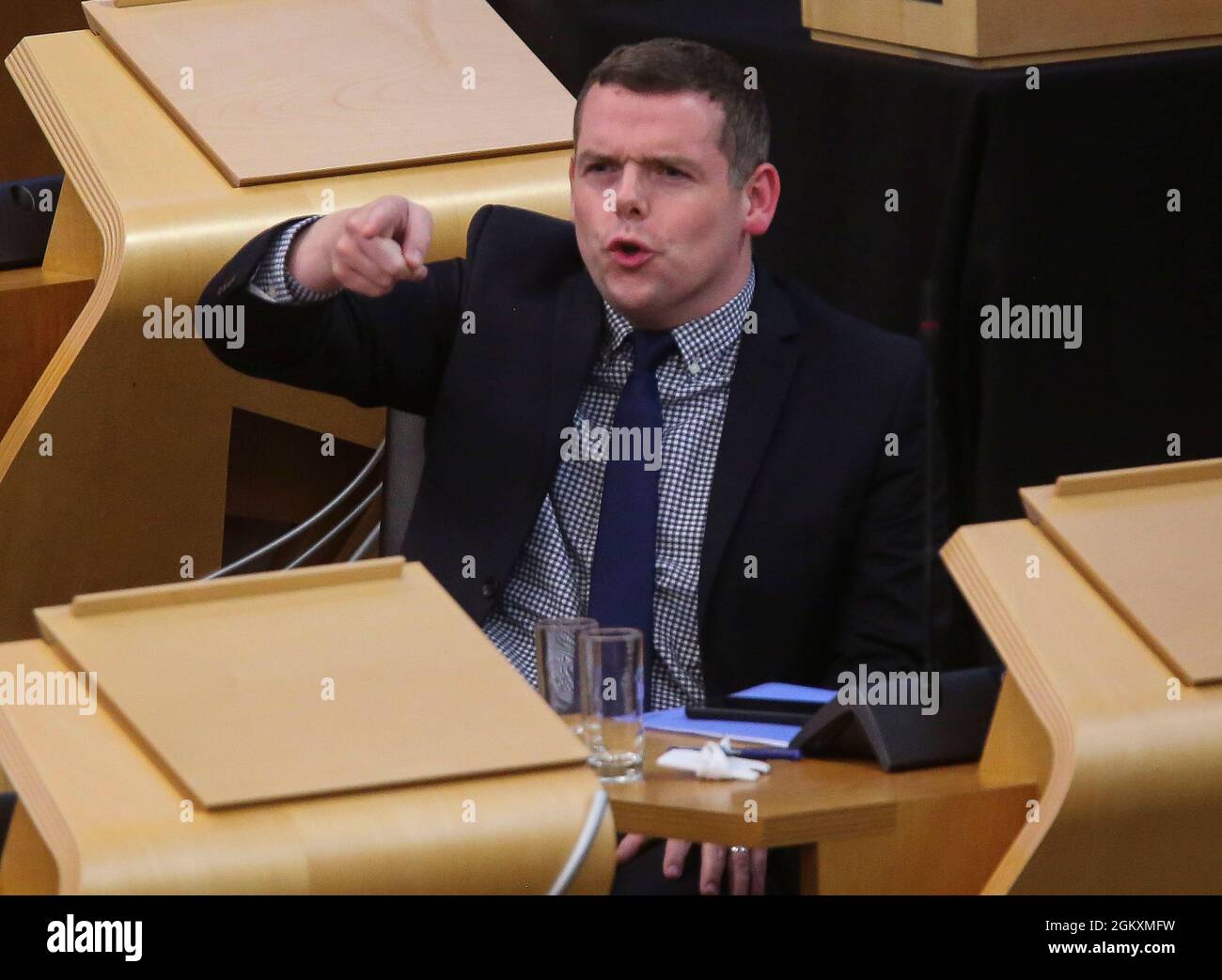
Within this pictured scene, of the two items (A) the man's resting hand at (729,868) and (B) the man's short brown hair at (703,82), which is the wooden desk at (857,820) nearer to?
(A) the man's resting hand at (729,868)

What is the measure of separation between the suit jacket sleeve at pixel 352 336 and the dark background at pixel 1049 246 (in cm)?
61

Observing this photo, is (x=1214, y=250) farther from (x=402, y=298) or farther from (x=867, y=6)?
(x=402, y=298)

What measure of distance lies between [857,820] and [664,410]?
2.66 ft

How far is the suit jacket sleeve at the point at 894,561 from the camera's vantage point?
85.6 inches

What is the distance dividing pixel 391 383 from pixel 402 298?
0.09m

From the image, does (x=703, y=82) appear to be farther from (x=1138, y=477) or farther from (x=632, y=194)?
(x=1138, y=477)

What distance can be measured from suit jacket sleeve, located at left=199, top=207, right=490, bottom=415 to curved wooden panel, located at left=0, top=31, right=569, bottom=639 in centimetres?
27

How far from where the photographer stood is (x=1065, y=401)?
262 cm

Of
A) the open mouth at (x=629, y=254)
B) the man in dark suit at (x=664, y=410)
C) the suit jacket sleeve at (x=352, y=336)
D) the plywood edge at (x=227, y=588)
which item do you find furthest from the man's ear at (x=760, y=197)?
the plywood edge at (x=227, y=588)

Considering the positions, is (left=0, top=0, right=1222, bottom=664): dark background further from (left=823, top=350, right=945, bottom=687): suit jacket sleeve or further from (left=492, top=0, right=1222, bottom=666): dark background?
(left=823, top=350, right=945, bottom=687): suit jacket sleeve

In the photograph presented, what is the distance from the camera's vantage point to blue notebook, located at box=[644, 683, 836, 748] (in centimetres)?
169

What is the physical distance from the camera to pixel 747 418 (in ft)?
7.27
